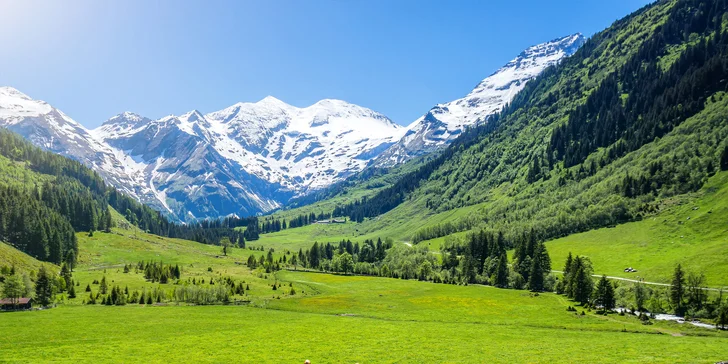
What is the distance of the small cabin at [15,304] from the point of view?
315ft

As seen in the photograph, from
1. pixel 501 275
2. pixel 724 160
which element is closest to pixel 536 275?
pixel 501 275

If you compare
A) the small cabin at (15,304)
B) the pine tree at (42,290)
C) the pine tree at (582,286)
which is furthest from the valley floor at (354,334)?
the small cabin at (15,304)

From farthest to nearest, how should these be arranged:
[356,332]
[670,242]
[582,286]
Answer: [670,242]
[582,286]
[356,332]

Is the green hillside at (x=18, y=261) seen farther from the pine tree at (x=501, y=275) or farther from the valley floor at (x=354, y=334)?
the pine tree at (x=501, y=275)

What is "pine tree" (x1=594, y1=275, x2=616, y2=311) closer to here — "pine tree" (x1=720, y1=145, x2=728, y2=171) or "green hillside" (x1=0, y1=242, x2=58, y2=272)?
"pine tree" (x1=720, y1=145, x2=728, y2=171)

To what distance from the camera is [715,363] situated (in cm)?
4859

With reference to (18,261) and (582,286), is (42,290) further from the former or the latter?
(582,286)

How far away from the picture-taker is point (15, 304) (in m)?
97.2

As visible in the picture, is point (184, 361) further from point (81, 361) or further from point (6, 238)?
point (6, 238)

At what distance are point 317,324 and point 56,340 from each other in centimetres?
4333

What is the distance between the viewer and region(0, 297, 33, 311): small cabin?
96000 millimetres

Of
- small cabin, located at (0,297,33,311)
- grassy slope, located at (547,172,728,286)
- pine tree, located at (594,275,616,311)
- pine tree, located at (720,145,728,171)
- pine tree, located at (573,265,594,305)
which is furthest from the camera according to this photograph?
pine tree, located at (720,145,728,171)

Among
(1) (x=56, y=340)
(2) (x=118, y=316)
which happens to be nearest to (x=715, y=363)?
(1) (x=56, y=340)

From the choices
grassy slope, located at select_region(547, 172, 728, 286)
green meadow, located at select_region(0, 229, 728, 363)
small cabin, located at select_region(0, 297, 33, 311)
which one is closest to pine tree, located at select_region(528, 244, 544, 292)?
green meadow, located at select_region(0, 229, 728, 363)
